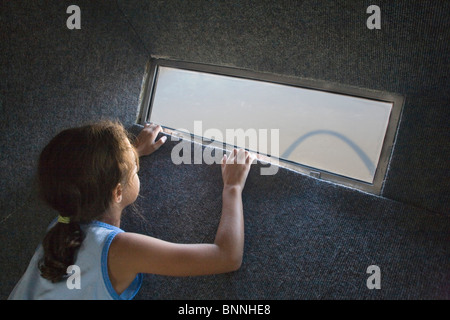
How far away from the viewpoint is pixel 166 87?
126 cm

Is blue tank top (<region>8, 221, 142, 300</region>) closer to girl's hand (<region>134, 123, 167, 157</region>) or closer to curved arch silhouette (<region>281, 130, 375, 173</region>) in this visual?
girl's hand (<region>134, 123, 167, 157</region>)

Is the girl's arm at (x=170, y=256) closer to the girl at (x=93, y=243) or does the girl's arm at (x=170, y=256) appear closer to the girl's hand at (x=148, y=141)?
the girl at (x=93, y=243)

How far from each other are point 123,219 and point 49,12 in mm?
639

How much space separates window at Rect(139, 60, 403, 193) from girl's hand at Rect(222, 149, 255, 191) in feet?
0.48

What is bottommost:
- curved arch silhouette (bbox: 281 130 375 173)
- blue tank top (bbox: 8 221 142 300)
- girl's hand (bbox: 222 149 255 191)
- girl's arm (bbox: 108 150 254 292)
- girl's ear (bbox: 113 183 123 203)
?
blue tank top (bbox: 8 221 142 300)

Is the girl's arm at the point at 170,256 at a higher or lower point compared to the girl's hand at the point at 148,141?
lower

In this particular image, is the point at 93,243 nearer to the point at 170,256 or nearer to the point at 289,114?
the point at 170,256

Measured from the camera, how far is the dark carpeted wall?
2.48 feet

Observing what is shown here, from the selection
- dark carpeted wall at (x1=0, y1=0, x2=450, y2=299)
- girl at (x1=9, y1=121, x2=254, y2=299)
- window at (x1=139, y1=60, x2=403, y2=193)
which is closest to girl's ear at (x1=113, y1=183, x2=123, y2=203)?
girl at (x1=9, y1=121, x2=254, y2=299)

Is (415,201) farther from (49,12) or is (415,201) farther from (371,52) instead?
(49,12)

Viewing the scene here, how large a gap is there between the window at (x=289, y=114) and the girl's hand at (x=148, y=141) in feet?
0.40

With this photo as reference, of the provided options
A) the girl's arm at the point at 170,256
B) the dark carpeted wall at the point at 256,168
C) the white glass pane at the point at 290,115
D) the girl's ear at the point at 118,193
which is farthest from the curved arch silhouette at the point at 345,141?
the girl's ear at the point at 118,193

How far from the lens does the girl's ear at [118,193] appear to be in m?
0.82

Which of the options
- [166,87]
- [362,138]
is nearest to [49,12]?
[166,87]
